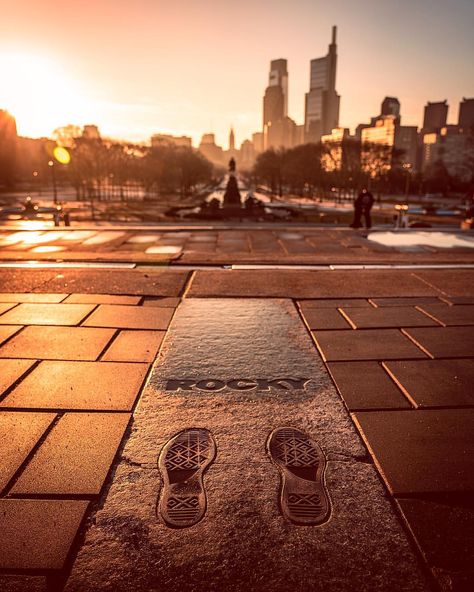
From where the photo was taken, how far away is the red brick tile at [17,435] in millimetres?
3059

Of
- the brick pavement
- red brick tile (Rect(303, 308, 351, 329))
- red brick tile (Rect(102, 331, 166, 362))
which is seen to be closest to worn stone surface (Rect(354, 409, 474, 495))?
the brick pavement

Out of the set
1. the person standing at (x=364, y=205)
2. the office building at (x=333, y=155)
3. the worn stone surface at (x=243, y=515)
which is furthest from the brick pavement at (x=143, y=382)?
the office building at (x=333, y=155)

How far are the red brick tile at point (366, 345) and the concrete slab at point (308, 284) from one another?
5.76ft

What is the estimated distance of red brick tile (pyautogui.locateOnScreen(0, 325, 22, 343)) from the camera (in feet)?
17.4

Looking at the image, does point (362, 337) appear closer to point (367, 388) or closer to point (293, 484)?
point (367, 388)

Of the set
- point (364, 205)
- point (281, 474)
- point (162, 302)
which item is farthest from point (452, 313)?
point (364, 205)

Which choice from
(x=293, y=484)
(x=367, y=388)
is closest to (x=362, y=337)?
(x=367, y=388)

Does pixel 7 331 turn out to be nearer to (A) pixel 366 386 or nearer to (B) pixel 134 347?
(B) pixel 134 347

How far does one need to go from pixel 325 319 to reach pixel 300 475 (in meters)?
3.37

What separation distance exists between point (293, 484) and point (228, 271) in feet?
21.0

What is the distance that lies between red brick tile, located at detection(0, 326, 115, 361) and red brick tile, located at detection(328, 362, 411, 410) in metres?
2.72

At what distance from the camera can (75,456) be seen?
3.17 m

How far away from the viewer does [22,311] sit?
20.7 feet

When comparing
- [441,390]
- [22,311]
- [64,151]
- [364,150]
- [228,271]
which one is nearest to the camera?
[441,390]
